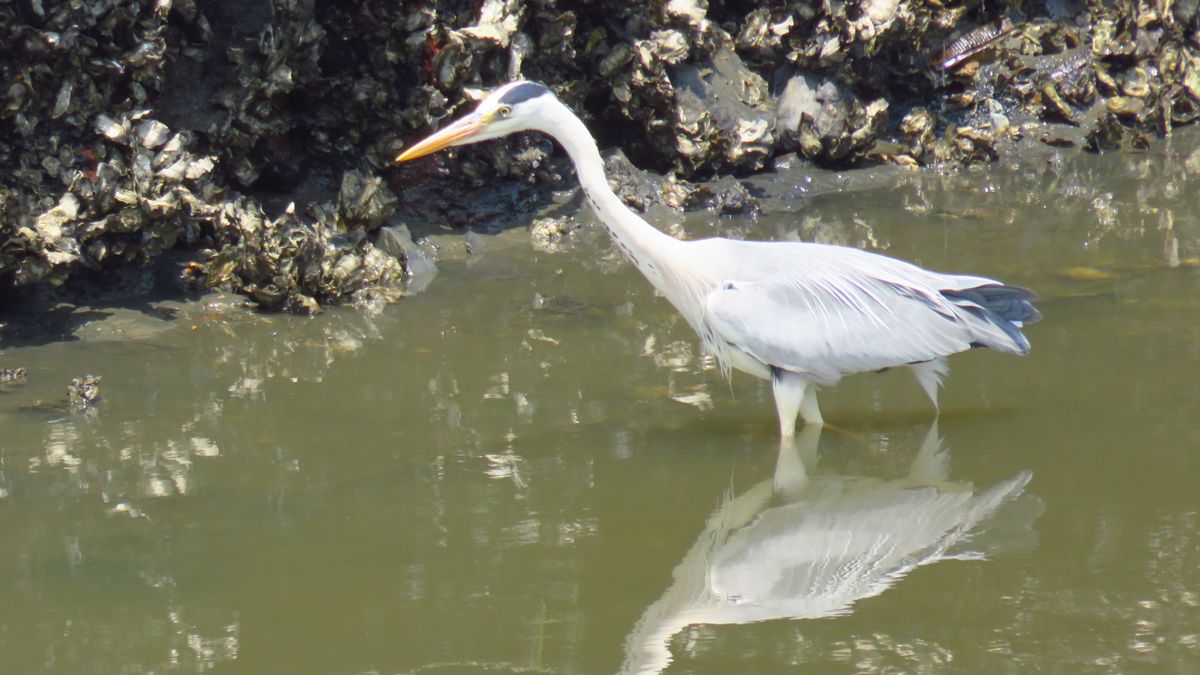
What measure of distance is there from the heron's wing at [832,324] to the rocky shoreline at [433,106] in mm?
2766

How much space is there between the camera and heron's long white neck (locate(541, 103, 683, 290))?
6789 millimetres

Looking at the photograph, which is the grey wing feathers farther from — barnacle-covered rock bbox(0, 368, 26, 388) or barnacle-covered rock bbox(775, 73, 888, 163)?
barnacle-covered rock bbox(775, 73, 888, 163)

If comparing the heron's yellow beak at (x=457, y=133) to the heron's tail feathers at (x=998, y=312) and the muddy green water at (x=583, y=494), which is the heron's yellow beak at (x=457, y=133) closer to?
the muddy green water at (x=583, y=494)

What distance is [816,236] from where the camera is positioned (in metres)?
9.59

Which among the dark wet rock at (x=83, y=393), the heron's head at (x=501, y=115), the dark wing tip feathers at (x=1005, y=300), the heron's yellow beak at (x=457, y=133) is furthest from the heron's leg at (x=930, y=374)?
the dark wet rock at (x=83, y=393)

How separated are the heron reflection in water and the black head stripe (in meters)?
2.04

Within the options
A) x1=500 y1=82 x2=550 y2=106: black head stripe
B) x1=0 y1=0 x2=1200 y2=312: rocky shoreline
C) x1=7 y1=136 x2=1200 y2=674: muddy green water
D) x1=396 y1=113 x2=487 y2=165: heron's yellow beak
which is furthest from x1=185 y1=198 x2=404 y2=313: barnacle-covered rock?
x1=500 y1=82 x2=550 y2=106: black head stripe

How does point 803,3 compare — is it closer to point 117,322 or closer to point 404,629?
point 117,322

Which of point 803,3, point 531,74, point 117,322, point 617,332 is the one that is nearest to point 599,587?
point 617,332

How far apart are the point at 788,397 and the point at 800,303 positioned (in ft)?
1.51

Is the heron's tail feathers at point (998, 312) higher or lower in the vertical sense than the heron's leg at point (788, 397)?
higher

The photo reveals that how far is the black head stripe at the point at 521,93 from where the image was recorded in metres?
6.73

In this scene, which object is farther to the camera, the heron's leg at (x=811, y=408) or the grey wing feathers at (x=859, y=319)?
the heron's leg at (x=811, y=408)

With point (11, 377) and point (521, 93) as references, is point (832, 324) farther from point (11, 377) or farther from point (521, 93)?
point (11, 377)
